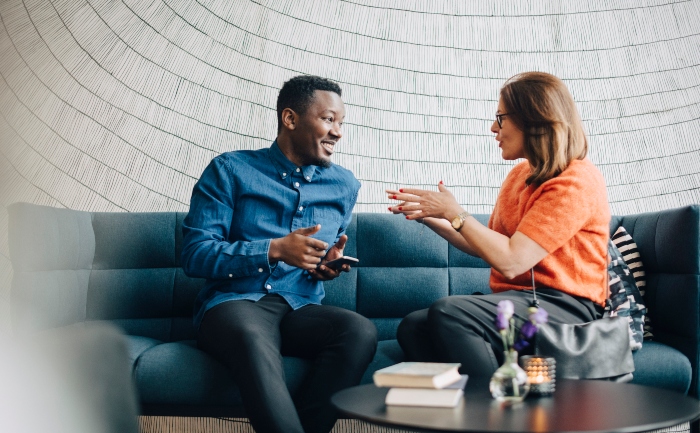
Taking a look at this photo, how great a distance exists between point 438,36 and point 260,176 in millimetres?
1132

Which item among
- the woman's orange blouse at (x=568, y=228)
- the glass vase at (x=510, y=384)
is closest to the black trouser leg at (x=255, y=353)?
the glass vase at (x=510, y=384)

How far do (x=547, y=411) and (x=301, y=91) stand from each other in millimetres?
1447

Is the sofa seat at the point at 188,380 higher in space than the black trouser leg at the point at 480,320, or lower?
lower

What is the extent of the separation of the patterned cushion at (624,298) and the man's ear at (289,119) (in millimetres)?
1091

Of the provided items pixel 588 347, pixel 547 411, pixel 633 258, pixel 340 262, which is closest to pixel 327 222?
pixel 340 262

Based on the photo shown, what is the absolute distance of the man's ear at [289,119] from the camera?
7.22ft

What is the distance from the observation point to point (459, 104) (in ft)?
8.85

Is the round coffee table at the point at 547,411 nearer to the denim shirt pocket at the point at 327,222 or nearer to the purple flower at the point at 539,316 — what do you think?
the purple flower at the point at 539,316

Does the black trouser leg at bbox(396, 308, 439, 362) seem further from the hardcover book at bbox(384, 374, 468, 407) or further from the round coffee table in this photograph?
the hardcover book at bbox(384, 374, 468, 407)

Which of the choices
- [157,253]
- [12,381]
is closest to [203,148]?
[157,253]

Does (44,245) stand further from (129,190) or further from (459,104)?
(459,104)

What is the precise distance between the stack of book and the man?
441 millimetres

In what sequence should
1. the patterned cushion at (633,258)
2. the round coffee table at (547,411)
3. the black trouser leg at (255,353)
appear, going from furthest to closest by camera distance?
the patterned cushion at (633,258)
the black trouser leg at (255,353)
the round coffee table at (547,411)

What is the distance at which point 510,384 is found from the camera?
1174 millimetres
